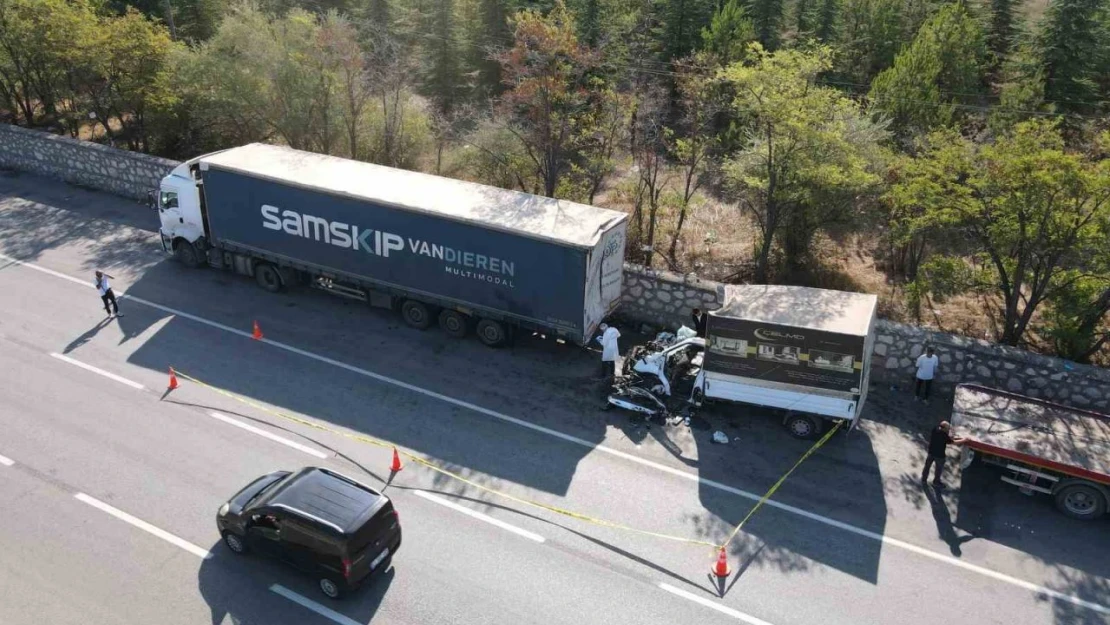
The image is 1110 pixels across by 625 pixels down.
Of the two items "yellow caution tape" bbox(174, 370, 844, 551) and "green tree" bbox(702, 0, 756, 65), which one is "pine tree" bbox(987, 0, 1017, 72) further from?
"yellow caution tape" bbox(174, 370, 844, 551)

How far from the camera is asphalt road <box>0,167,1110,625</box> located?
12.5 m

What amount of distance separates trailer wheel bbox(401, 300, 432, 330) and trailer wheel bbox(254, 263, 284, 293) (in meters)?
4.18

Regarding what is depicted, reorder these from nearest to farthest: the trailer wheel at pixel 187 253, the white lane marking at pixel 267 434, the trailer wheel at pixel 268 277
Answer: the white lane marking at pixel 267 434 < the trailer wheel at pixel 268 277 < the trailer wheel at pixel 187 253

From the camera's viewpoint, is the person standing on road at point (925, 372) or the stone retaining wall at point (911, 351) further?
the person standing on road at point (925, 372)

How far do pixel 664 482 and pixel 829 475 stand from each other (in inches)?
132

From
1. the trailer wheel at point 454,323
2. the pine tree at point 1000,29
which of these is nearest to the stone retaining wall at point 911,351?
the trailer wheel at point 454,323

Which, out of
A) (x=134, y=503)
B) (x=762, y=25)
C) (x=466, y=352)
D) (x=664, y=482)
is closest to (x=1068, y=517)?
(x=664, y=482)

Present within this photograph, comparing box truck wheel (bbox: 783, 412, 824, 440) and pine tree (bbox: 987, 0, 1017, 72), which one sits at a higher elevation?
pine tree (bbox: 987, 0, 1017, 72)

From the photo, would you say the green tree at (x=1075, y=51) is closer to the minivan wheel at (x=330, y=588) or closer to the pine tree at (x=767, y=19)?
the pine tree at (x=767, y=19)

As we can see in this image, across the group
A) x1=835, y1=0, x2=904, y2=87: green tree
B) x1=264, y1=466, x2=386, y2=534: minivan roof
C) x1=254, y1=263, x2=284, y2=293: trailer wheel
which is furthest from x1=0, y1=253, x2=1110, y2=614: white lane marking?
x1=835, y1=0, x2=904, y2=87: green tree

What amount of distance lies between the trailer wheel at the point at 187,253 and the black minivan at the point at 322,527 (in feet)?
40.8

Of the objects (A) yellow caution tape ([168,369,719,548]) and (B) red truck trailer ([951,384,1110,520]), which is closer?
(A) yellow caution tape ([168,369,719,548])

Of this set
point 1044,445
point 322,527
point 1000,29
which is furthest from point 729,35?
point 322,527

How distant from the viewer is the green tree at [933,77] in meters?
26.0
